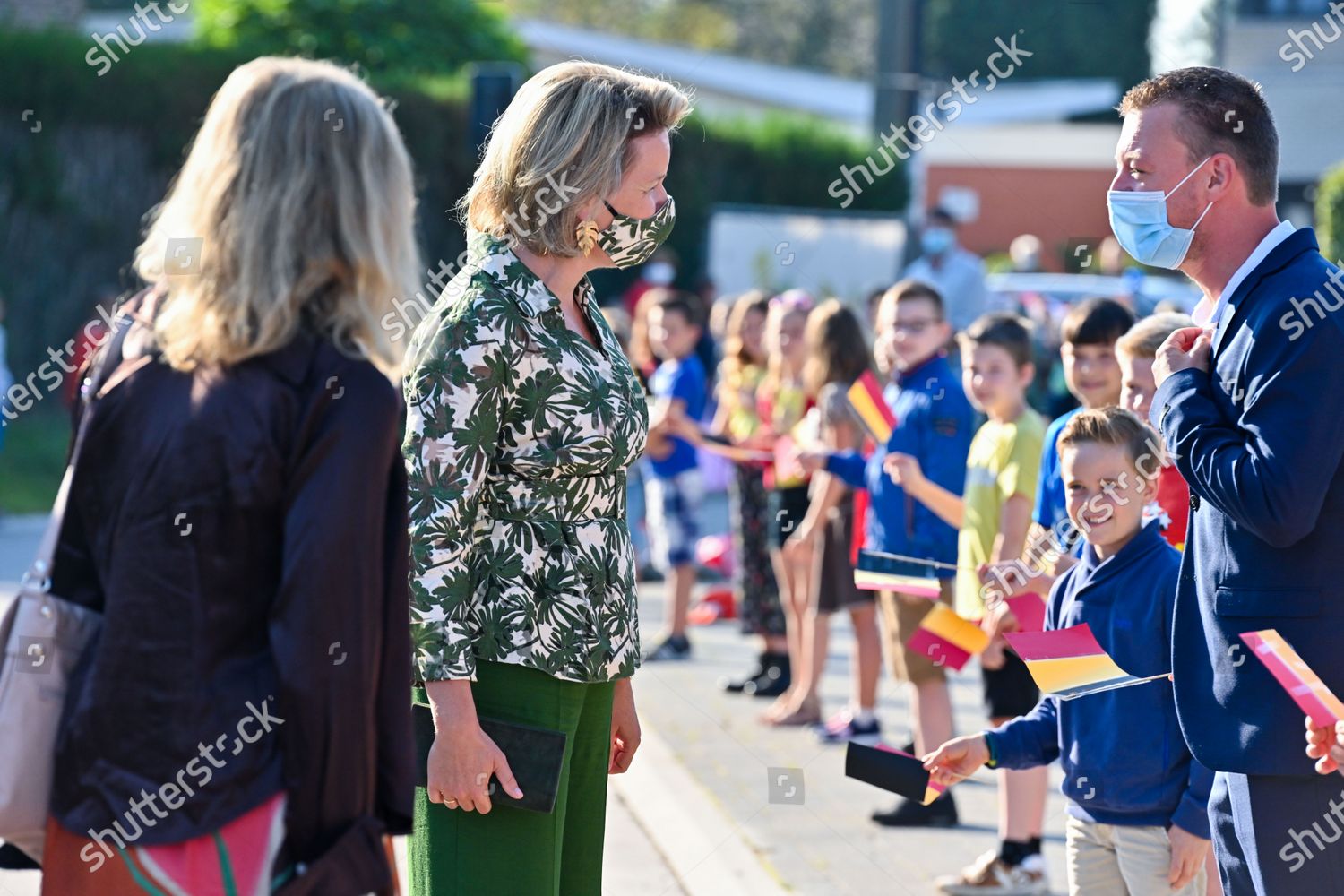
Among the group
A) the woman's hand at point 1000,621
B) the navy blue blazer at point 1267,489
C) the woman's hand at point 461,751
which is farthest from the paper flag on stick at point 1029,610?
the woman's hand at point 461,751

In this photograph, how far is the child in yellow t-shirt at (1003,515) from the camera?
5.29 metres

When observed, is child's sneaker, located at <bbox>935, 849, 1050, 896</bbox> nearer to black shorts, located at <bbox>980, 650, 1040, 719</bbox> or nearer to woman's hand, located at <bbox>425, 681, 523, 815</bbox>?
black shorts, located at <bbox>980, 650, 1040, 719</bbox>

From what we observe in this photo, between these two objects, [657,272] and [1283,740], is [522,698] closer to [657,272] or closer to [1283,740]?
[1283,740]

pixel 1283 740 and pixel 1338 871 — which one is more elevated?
pixel 1283 740

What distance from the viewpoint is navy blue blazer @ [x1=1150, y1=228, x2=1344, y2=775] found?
281 centimetres

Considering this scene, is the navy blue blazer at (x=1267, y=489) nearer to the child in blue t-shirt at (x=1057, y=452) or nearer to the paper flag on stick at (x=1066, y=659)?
the paper flag on stick at (x=1066, y=659)

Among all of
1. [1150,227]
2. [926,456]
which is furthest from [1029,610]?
[1150,227]

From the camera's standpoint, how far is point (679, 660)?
30.4 feet

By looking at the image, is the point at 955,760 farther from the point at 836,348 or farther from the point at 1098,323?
the point at 836,348

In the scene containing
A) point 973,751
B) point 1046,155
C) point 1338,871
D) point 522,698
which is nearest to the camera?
point 1338,871

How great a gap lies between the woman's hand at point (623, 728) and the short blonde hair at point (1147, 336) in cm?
172

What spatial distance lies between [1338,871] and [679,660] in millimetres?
6523

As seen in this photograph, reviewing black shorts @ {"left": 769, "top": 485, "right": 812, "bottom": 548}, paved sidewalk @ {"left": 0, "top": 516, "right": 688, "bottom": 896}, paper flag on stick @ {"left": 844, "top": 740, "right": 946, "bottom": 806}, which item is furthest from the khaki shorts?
paper flag on stick @ {"left": 844, "top": 740, "right": 946, "bottom": 806}

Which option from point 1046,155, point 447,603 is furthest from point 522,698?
point 1046,155
